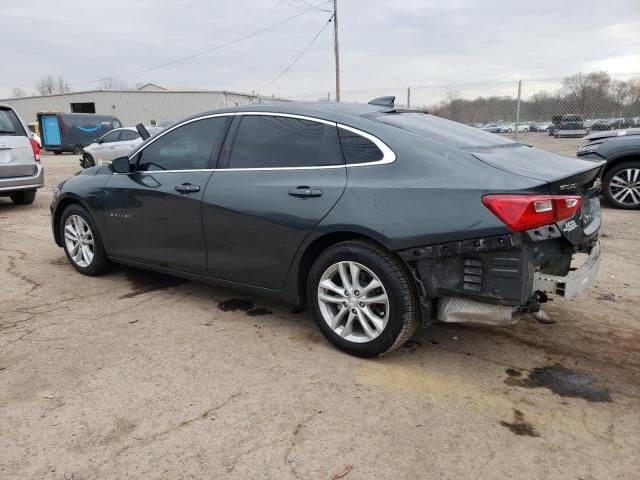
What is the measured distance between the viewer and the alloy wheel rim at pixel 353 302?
320 centimetres

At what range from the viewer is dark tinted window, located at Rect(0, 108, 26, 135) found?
8656 mm

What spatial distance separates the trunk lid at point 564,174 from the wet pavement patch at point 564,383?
2.62 ft

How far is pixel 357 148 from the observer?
3.31 meters

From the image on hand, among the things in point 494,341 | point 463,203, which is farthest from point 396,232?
point 494,341

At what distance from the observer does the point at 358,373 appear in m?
3.16

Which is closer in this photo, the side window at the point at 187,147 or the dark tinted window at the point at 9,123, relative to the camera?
the side window at the point at 187,147

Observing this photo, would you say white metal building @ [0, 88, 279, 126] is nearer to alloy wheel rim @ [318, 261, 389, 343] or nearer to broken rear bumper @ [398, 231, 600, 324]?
alloy wheel rim @ [318, 261, 389, 343]

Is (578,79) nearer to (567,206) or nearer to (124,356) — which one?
(567,206)

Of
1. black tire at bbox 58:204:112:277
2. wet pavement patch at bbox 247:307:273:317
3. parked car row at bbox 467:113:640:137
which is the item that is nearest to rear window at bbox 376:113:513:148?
wet pavement patch at bbox 247:307:273:317

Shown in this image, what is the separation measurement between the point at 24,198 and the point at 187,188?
25.1 ft

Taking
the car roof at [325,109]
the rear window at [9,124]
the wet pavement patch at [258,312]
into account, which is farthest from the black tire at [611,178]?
the rear window at [9,124]

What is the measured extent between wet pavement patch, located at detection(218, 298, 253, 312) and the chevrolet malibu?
0.31 metres

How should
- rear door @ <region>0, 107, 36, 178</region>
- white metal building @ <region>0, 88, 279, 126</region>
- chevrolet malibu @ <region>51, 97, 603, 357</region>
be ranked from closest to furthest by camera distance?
chevrolet malibu @ <region>51, 97, 603, 357</region>
rear door @ <region>0, 107, 36, 178</region>
white metal building @ <region>0, 88, 279, 126</region>

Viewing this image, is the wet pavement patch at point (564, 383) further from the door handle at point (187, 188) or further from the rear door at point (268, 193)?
the door handle at point (187, 188)
